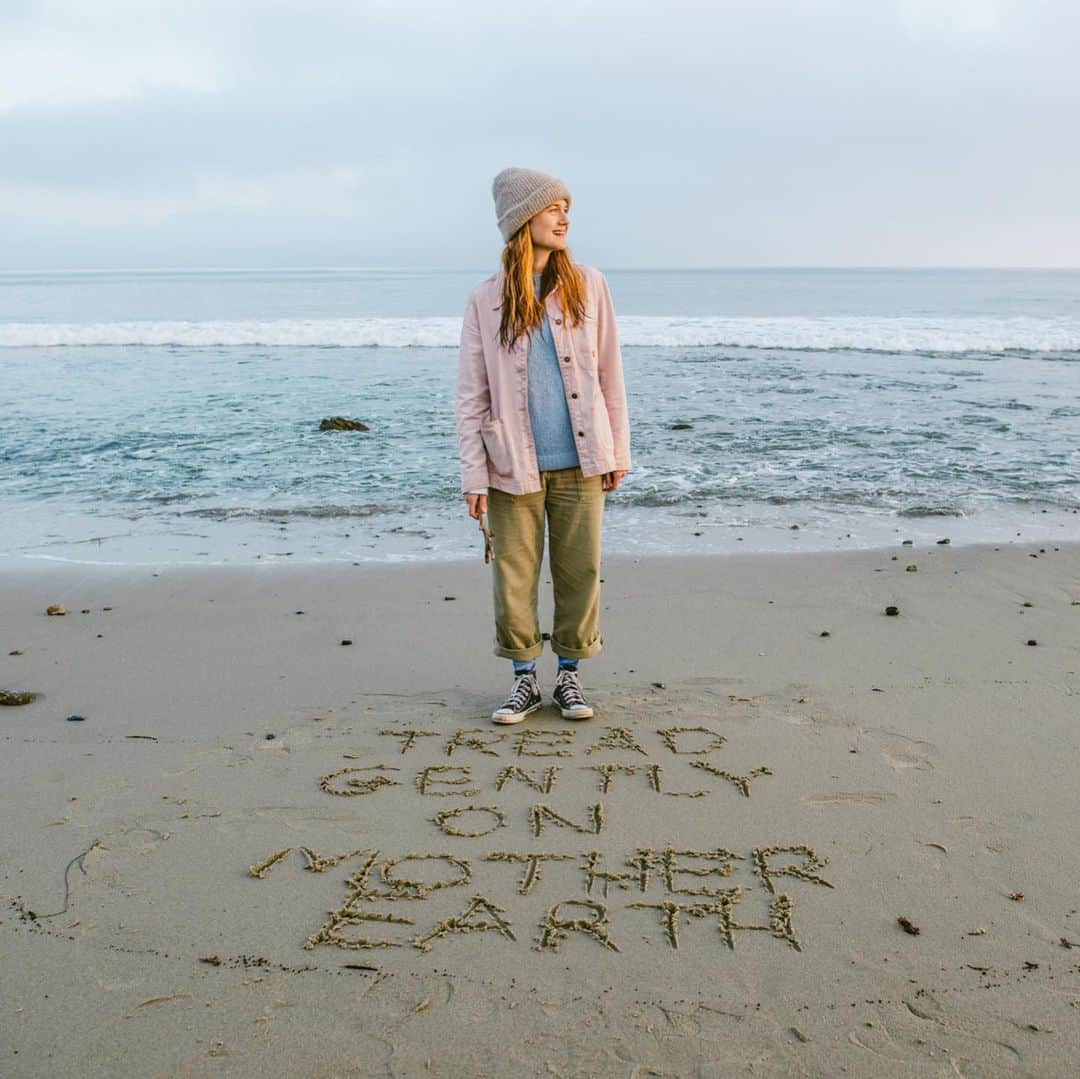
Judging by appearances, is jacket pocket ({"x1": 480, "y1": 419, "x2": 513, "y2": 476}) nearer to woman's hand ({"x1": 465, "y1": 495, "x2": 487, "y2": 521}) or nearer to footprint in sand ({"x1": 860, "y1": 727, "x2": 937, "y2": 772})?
woman's hand ({"x1": 465, "y1": 495, "x2": 487, "y2": 521})

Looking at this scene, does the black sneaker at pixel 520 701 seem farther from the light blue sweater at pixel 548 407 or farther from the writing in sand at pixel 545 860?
the light blue sweater at pixel 548 407

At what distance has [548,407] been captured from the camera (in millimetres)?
4090

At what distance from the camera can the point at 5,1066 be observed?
7.64 feet

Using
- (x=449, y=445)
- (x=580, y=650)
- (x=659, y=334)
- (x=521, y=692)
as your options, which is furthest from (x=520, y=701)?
(x=659, y=334)

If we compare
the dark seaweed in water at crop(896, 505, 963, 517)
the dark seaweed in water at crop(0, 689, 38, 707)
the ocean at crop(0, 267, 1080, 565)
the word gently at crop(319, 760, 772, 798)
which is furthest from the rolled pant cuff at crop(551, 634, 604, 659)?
the dark seaweed in water at crop(896, 505, 963, 517)

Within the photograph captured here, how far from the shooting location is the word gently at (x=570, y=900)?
2.82m

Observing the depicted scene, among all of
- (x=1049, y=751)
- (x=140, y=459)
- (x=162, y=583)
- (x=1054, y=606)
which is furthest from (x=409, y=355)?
(x=1049, y=751)

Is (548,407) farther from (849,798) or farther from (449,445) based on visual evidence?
(449,445)

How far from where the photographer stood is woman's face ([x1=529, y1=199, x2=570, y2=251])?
153 inches

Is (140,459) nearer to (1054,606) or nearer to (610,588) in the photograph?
(610,588)

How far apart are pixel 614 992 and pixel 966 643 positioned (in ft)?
10.6

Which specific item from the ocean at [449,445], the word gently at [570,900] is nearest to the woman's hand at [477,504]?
the word gently at [570,900]

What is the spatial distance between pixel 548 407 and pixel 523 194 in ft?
2.62

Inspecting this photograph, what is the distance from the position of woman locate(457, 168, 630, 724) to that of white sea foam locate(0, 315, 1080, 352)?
66.2 ft
